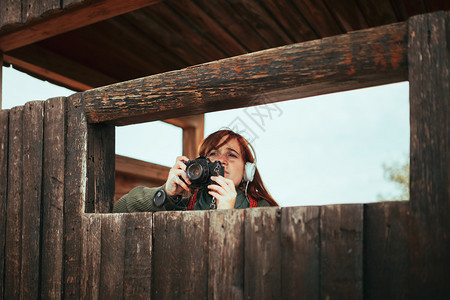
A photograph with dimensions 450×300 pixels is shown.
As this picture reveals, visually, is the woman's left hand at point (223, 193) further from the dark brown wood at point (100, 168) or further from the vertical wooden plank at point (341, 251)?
the vertical wooden plank at point (341, 251)

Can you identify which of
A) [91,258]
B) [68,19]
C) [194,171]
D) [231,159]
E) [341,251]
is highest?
[68,19]

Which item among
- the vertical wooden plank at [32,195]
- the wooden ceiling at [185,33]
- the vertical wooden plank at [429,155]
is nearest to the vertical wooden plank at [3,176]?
the vertical wooden plank at [32,195]

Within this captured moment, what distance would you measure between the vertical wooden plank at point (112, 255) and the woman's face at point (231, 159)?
34.5 inches

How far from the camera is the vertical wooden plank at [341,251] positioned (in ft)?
4.35

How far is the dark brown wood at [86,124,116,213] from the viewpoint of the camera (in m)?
2.04

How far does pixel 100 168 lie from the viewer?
209 centimetres

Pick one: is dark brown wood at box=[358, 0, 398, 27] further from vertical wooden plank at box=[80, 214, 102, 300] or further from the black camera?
vertical wooden plank at box=[80, 214, 102, 300]

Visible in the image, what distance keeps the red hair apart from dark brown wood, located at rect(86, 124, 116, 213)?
63 centimetres

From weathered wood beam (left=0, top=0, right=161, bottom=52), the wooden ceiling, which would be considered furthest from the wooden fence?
the wooden ceiling

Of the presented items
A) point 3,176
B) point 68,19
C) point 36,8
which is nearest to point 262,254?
point 3,176

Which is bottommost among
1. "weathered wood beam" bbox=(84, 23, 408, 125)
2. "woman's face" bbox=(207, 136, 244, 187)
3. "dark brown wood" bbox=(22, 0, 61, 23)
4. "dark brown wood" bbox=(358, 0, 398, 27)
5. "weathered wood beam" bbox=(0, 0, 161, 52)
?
"woman's face" bbox=(207, 136, 244, 187)

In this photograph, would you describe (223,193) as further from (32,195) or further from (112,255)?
(32,195)

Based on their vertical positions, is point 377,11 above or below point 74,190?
above

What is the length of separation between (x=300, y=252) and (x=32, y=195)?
1.47 meters
